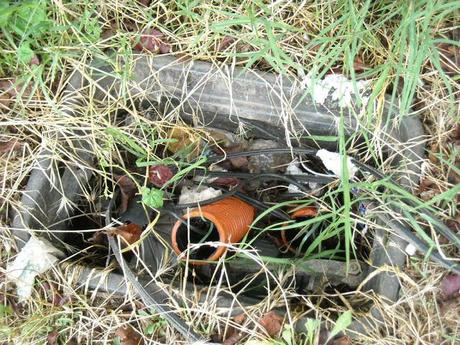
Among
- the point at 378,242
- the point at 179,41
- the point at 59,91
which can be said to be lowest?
the point at 378,242

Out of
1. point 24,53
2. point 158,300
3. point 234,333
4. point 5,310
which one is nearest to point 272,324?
point 234,333

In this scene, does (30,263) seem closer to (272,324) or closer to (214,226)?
(214,226)

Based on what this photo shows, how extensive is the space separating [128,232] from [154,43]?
0.49 m

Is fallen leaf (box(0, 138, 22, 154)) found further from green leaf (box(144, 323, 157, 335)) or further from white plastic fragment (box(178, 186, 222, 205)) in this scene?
green leaf (box(144, 323, 157, 335))

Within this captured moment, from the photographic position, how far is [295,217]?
1519 millimetres

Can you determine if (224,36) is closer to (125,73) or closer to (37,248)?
(125,73)

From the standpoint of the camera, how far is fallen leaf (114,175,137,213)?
149cm

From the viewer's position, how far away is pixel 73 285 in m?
1.39

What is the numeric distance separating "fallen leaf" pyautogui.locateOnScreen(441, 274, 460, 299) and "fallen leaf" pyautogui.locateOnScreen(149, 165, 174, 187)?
2.30 ft

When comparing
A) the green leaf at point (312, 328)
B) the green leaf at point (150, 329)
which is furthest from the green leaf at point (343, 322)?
the green leaf at point (150, 329)

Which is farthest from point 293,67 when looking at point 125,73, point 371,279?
point 371,279

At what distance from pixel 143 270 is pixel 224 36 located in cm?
62

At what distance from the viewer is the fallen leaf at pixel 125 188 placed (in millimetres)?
1494

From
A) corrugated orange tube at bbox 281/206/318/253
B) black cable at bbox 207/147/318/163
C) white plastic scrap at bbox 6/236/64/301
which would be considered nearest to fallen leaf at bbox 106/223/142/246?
white plastic scrap at bbox 6/236/64/301
